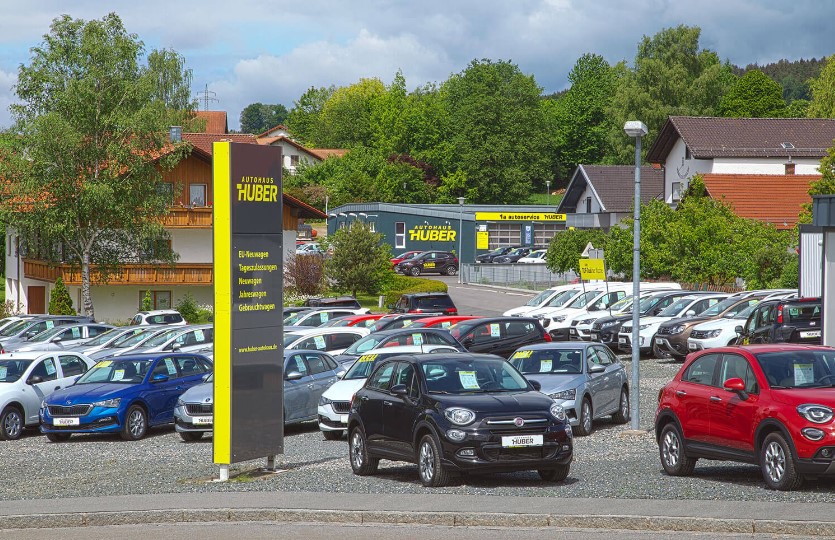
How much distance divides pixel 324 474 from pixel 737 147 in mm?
53153

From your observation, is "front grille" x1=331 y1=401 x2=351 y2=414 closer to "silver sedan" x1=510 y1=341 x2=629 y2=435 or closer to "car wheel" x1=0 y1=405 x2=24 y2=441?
"silver sedan" x1=510 y1=341 x2=629 y2=435

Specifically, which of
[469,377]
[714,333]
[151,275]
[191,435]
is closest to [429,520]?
[469,377]

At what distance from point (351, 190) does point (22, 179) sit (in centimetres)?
6091

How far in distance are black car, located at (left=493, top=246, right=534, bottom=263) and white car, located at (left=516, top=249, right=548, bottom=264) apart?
978 millimetres

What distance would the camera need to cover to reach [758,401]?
1327 cm

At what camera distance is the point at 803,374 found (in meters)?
13.4

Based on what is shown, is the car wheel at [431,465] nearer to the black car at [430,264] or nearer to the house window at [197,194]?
the house window at [197,194]

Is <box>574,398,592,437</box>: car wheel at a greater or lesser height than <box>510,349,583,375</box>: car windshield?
lesser

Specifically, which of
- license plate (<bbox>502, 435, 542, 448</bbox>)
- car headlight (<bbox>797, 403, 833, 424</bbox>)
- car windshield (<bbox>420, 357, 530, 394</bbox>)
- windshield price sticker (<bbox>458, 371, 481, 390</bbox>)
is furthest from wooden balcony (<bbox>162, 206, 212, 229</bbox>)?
car headlight (<bbox>797, 403, 833, 424</bbox>)

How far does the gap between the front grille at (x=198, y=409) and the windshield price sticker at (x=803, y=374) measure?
37.2 ft

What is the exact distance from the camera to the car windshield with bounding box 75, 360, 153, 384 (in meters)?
23.4

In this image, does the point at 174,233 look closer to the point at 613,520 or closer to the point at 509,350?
the point at 509,350

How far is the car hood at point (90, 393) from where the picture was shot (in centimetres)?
2255

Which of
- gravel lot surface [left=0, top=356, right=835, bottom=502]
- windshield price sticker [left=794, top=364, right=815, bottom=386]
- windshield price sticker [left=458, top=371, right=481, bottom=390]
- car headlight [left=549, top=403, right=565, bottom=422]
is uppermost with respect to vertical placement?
windshield price sticker [left=794, top=364, right=815, bottom=386]
